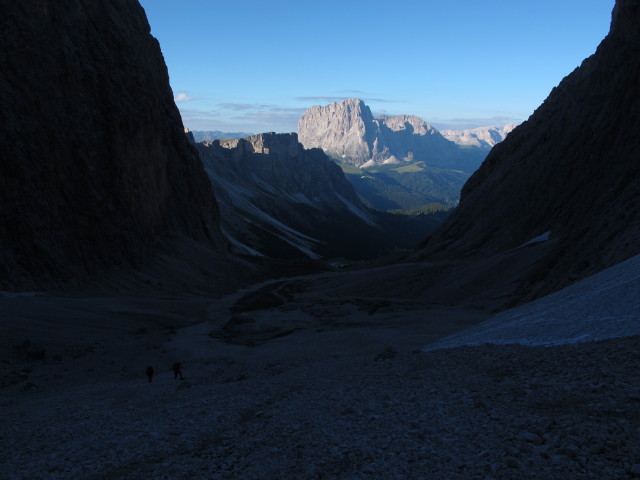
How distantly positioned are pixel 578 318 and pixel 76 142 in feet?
150

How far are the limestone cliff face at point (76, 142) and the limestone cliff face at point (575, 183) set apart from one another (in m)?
32.9

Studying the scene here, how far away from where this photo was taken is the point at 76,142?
48.7 metres

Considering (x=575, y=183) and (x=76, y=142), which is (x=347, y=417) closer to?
(x=575, y=183)

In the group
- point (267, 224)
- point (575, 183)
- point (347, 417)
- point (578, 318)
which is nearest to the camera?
point (347, 417)

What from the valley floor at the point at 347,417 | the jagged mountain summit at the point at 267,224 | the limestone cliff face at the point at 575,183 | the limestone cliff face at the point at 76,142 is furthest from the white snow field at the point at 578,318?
the jagged mountain summit at the point at 267,224

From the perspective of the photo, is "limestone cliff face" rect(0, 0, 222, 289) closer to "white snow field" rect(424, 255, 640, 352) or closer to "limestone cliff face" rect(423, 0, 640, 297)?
"white snow field" rect(424, 255, 640, 352)

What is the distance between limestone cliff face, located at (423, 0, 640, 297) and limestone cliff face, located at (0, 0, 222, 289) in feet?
108

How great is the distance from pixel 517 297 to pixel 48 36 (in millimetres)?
45009

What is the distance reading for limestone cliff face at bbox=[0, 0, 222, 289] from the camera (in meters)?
41.2

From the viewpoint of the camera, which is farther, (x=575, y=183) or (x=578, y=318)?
(x=575, y=183)

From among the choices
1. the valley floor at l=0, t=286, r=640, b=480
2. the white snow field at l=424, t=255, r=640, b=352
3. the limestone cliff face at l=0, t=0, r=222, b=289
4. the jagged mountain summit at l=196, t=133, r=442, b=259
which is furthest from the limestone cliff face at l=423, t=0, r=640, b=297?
the jagged mountain summit at l=196, t=133, r=442, b=259

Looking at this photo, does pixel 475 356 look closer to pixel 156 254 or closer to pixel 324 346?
pixel 324 346

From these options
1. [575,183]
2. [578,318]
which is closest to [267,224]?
[575,183]

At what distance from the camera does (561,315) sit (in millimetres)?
17062
